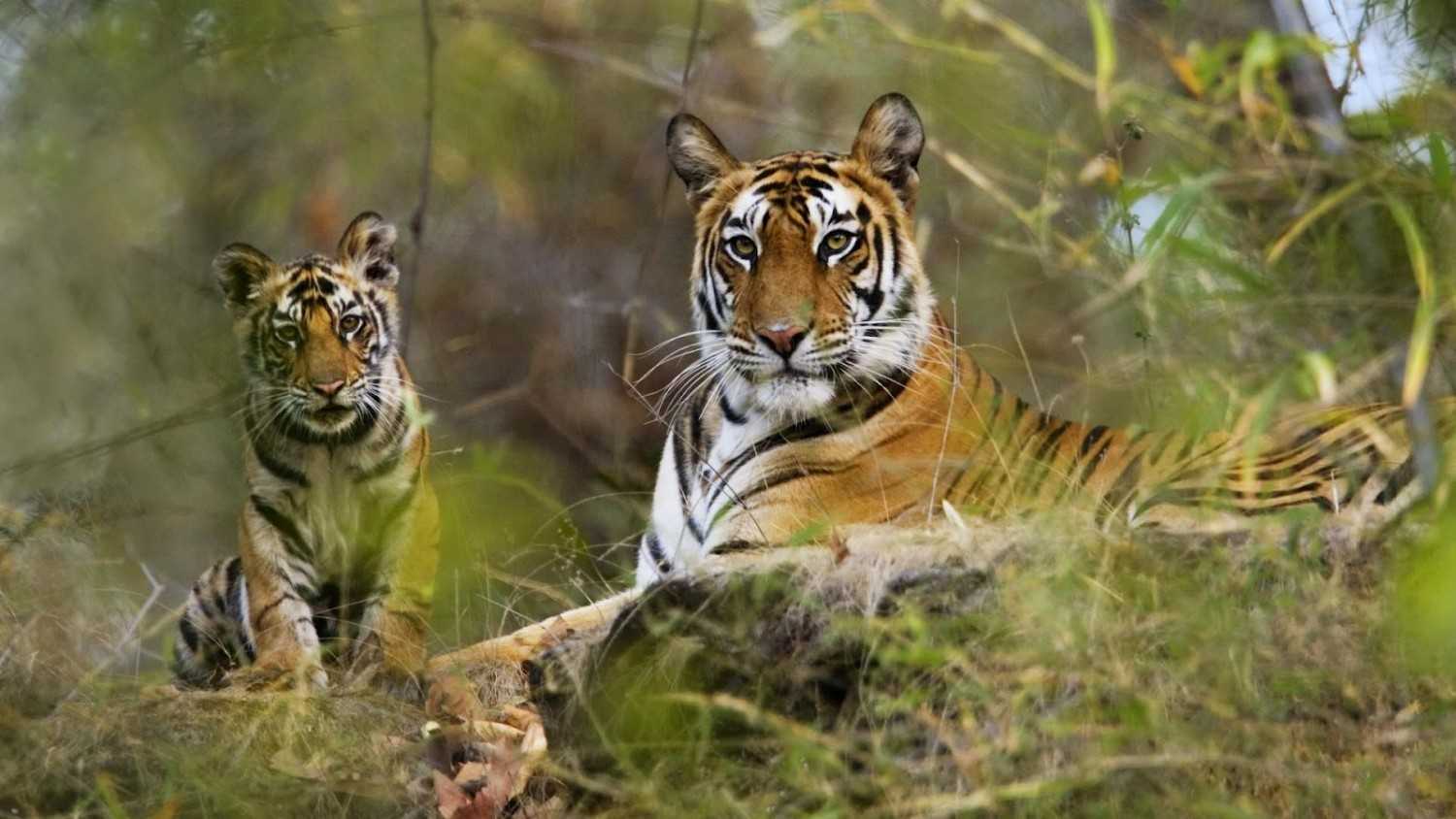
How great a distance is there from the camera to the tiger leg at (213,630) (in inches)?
198

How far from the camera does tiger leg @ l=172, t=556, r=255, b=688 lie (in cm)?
502

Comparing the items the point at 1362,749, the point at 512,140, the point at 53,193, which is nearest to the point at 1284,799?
the point at 1362,749

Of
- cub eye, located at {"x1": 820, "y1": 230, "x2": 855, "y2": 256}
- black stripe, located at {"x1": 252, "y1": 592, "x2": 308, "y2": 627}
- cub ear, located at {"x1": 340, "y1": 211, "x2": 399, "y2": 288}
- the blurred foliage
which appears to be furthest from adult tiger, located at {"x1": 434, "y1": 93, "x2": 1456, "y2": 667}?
cub ear, located at {"x1": 340, "y1": 211, "x2": 399, "y2": 288}

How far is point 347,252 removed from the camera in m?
5.11

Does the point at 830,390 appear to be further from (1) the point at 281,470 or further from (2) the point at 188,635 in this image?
(2) the point at 188,635

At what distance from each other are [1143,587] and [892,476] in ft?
5.56

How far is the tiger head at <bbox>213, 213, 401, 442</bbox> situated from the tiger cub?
0.89 m

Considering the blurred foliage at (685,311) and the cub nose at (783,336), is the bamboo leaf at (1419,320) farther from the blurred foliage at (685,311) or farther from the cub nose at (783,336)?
the cub nose at (783,336)

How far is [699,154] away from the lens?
16.9 ft

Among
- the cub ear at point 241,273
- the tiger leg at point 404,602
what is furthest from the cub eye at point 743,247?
the cub ear at point 241,273

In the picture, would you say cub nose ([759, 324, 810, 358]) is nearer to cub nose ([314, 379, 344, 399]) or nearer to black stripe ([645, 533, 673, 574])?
black stripe ([645, 533, 673, 574])

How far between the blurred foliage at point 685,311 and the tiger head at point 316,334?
362 millimetres

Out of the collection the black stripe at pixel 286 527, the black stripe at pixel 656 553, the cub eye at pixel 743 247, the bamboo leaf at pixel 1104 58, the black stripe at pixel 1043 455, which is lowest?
the black stripe at pixel 656 553

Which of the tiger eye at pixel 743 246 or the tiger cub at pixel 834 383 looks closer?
the tiger cub at pixel 834 383
